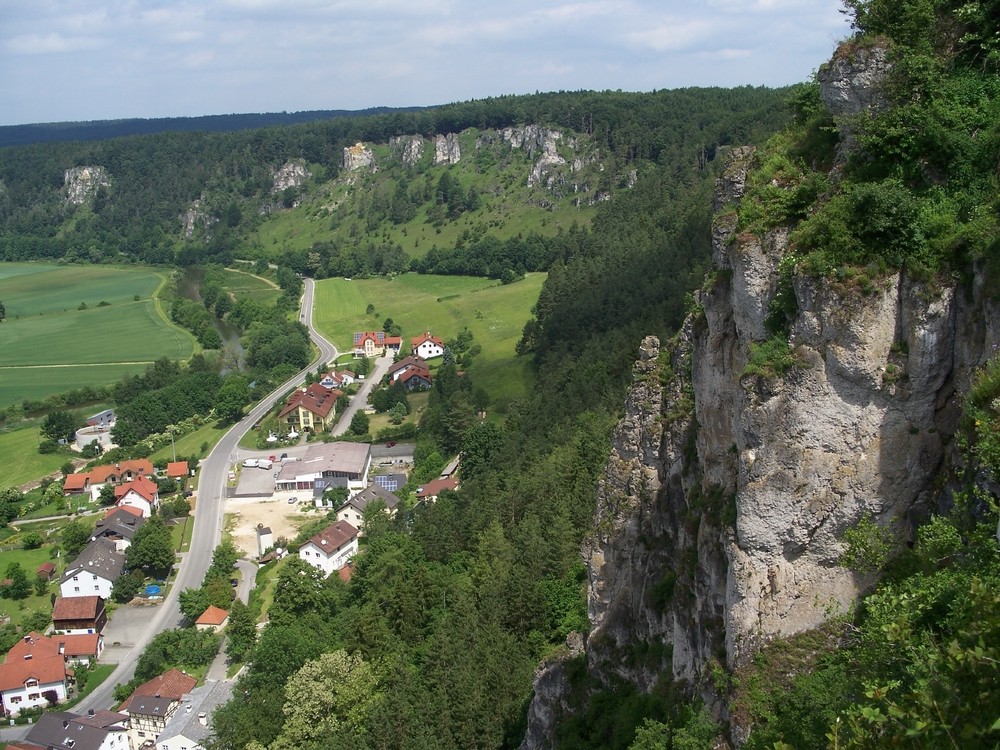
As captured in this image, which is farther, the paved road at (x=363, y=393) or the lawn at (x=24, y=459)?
the paved road at (x=363, y=393)

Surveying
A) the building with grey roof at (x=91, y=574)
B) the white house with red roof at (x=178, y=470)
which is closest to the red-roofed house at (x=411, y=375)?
the white house with red roof at (x=178, y=470)

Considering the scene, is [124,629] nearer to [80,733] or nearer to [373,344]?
[80,733]

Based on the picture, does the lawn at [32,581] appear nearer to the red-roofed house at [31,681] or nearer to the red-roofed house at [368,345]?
the red-roofed house at [31,681]

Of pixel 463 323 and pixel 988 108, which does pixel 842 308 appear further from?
pixel 463 323

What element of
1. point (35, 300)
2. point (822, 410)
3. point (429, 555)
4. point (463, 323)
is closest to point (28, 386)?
point (463, 323)

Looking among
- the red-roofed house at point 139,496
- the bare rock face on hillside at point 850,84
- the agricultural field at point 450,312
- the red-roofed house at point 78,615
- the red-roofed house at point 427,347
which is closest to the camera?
the bare rock face on hillside at point 850,84

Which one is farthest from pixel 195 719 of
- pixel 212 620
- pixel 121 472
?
pixel 121 472

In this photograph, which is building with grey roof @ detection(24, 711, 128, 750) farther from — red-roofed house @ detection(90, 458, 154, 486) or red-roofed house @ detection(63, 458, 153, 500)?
red-roofed house @ detection(90, 458, 154, 486)
